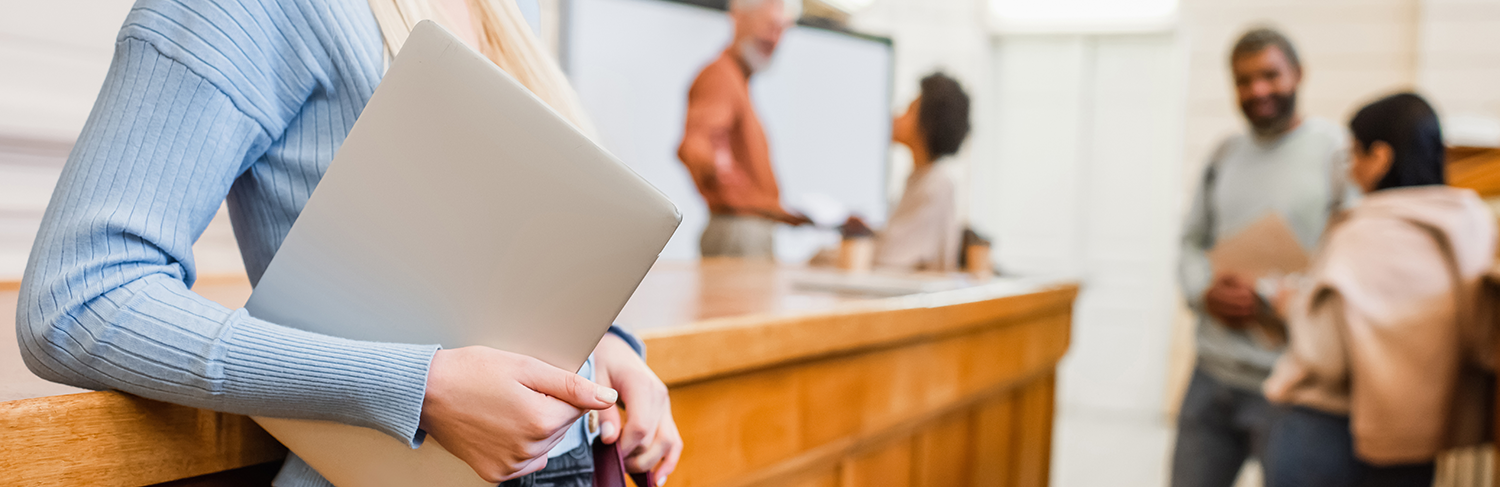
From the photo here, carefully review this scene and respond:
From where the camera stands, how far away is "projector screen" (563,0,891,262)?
330 centimetres

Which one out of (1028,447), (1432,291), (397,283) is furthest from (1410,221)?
(397,283)

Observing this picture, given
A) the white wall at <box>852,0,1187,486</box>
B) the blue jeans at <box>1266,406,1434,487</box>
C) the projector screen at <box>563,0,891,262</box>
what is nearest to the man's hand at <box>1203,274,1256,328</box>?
the blue jeans at <box>1266,406,1434,487</box>

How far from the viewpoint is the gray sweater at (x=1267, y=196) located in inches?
82.0

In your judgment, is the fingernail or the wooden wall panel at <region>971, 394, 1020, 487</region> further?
the wooden wall panel at <region>971, 394, 1020, 487</region>

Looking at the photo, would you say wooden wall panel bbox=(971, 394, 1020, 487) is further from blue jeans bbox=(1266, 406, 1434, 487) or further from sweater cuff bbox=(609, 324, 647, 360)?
sweater cuff bbox=(609, 324, 647, 360)

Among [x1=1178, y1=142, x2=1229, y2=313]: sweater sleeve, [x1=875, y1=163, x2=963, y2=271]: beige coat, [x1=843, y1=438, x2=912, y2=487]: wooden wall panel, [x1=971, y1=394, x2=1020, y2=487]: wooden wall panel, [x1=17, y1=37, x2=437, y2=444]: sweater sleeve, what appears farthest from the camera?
[x1=875, y1=163, x2=963, y2=271]: beige coat

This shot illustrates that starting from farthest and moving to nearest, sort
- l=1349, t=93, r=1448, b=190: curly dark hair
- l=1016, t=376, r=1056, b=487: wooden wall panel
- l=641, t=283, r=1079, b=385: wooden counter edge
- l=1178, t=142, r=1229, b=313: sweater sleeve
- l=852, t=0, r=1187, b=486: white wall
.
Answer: l=852, t=0, r=1187, b=486: white wall < l=1178, t=142, r=1229, b=313: sweater sleeve < l=1016, t=376, r=1056, b=487: wooden wall panel < l=1349, t=93, r=1448, b=190: curly dark hair < l=641, t=283, r=1079, b=385: wooden counter edge

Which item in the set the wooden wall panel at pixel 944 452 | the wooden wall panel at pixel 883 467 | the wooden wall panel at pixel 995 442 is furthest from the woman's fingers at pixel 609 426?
the wooden wall panel at pixel 995 442

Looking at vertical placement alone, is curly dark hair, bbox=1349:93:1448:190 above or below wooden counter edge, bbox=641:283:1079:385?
above

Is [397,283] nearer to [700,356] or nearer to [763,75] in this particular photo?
[700,356]

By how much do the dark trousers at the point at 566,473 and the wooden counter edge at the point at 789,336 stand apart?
0.92 ft

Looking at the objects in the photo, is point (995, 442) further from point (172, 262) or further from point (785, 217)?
point (172, 262)

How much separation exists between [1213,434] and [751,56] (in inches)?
69.7

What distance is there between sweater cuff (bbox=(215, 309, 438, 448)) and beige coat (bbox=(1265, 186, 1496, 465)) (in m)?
1.72
